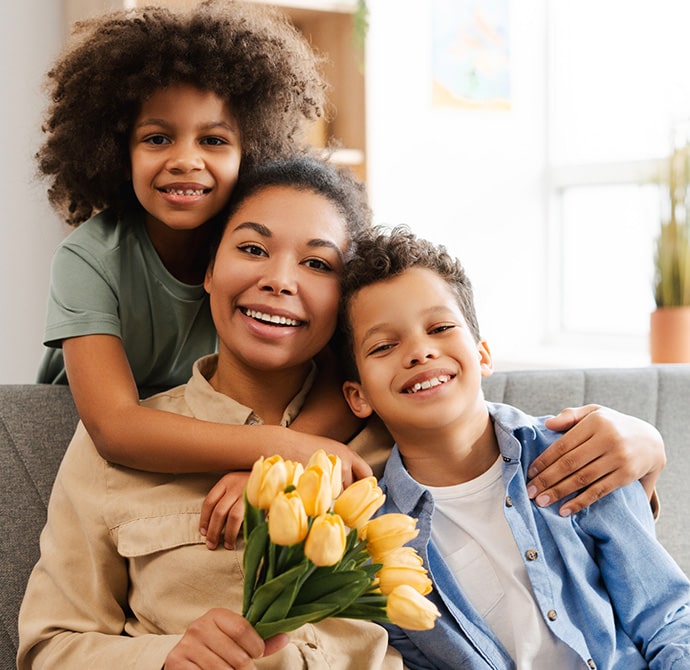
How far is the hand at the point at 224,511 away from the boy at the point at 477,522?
242mm

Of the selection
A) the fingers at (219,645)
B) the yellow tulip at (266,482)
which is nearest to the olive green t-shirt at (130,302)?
the fingers at (219,645)

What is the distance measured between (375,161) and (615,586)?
7.47ft

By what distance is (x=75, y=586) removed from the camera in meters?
1.48

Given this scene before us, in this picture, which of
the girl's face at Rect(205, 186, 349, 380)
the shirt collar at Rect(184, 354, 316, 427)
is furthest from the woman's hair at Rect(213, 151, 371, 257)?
the shirt collar at Rect(184, 354, 316, 427)

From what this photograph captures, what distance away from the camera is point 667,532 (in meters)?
2.00

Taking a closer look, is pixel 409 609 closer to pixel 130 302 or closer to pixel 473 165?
pixel 130 302

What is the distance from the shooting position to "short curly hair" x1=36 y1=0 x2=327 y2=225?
1730 mm

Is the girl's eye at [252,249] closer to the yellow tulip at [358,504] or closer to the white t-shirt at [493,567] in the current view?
the white t-shirt at [493,567]

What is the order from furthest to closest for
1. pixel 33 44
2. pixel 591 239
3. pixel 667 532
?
pixel 591 239 < pixel 33 44 < pixel 667 532

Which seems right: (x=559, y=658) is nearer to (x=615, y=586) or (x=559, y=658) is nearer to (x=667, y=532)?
(x=615, y=586)

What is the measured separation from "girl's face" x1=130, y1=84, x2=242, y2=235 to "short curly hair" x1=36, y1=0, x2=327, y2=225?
33mm

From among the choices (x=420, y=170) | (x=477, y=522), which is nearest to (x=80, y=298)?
(x=477, y=522)

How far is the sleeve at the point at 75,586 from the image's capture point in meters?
1.43

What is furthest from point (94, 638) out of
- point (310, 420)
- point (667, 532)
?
point (667, 532)
